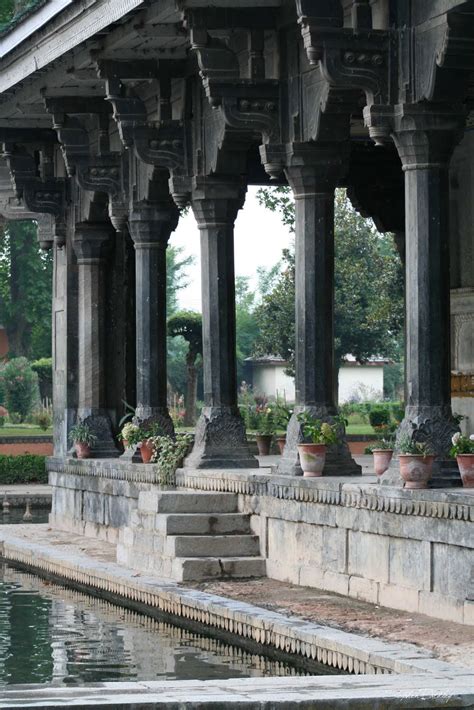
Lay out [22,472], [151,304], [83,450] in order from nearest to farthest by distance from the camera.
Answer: [151,304] → [83,450] → [22,472]

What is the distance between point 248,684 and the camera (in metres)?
8.77

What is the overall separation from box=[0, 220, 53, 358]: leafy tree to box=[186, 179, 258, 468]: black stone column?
46124 millimetres

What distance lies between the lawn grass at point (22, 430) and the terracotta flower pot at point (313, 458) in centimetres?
2693

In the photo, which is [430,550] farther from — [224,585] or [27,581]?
[27,581]

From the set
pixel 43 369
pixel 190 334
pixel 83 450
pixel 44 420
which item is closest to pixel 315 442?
pixel 83 450

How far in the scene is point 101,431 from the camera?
21.1 m

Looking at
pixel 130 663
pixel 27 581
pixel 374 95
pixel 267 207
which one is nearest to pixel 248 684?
pixel 130 663

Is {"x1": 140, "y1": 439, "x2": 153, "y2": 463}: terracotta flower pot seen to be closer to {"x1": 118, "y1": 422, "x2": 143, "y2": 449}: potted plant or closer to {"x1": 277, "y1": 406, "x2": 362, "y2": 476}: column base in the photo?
{"x1": 118, "y1": 422, "x2": 143, "y2": 449}: potted plant

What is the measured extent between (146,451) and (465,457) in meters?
6.52

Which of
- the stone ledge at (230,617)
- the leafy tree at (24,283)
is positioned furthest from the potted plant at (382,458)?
the leafy tree at (24,283)

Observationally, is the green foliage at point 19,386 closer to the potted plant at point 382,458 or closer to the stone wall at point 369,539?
the stone wall at point 369,539

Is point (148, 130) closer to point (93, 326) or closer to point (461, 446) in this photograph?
point (93, 326)

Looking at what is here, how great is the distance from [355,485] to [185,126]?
18.2ft

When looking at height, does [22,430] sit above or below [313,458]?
above
